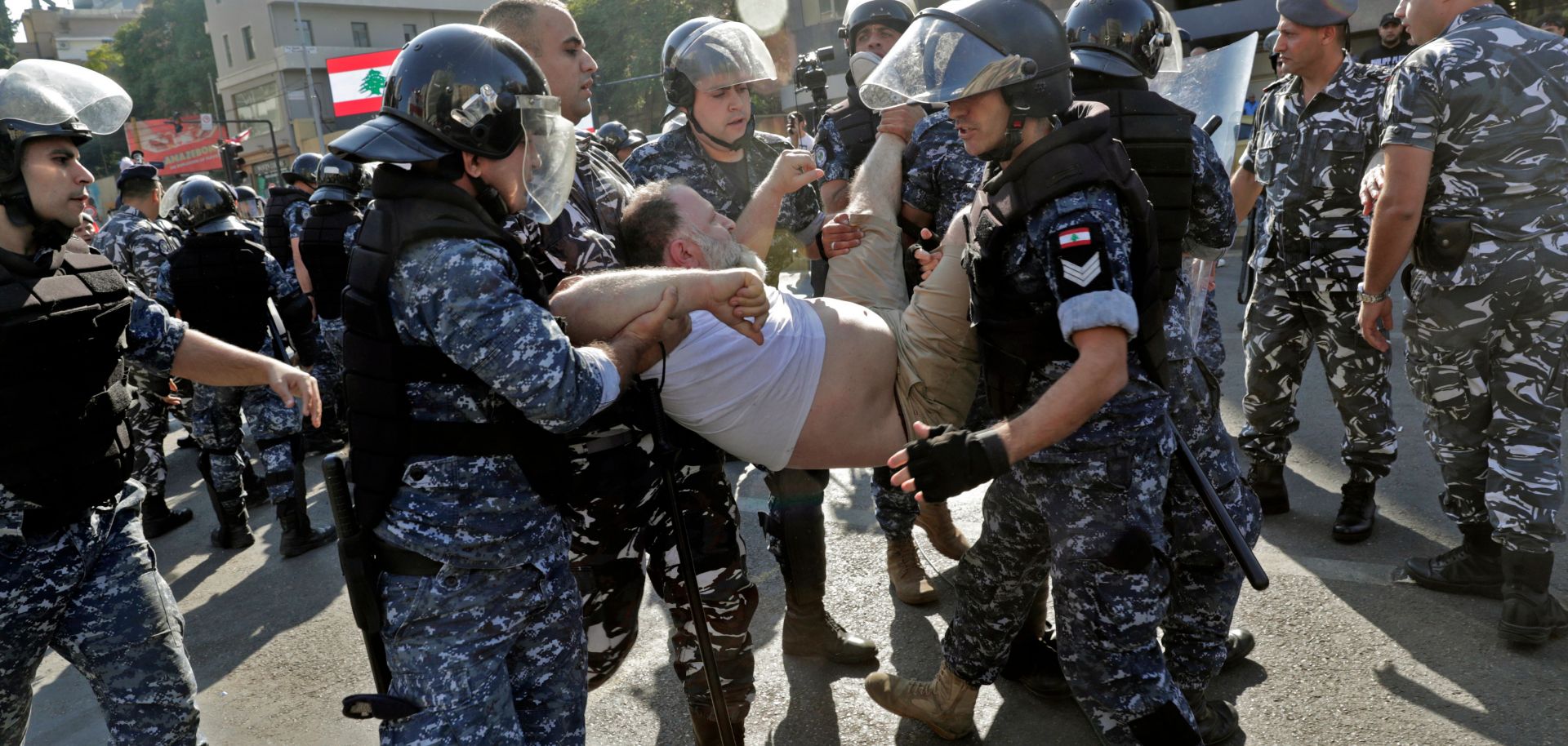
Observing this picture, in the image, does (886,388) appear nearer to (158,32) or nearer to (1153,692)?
(1153,692)

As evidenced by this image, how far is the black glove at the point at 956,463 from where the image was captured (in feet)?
6.32

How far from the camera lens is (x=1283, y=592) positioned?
12.1ft

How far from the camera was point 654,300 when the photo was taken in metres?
2.09

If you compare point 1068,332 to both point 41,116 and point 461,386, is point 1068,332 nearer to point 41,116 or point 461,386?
point 461,386

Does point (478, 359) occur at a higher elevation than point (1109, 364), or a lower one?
higher

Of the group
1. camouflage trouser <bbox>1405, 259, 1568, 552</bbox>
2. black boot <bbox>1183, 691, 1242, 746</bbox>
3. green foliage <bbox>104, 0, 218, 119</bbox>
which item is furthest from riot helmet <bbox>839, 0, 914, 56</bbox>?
green foliage <bbox>104, 0, 218, 119</bbox>

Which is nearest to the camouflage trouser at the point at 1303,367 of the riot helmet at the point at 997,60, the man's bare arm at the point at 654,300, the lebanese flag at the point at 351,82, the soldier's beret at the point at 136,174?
the riot helmet at the point at 997,60

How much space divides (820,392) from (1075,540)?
0.68m

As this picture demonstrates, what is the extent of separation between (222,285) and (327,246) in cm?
61

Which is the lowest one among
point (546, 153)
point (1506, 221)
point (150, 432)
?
point (150, 432)

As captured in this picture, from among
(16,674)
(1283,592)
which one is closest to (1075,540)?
(1283,592)

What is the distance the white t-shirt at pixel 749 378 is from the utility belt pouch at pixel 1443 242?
7.60 feet

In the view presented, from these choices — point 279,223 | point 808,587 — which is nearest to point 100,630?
point 808,587

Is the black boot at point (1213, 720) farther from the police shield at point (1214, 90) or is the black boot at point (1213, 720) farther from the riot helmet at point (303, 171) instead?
the riot helmet at point (303, 171)
